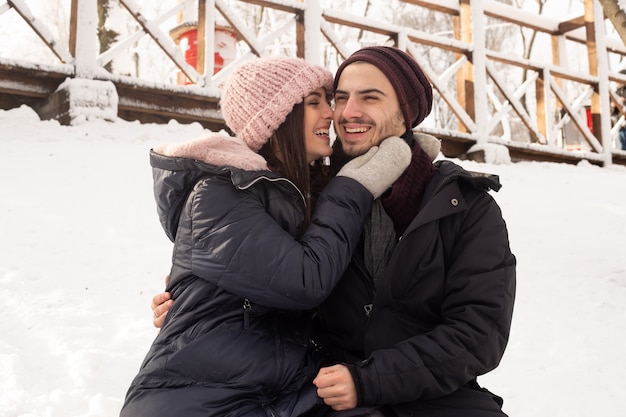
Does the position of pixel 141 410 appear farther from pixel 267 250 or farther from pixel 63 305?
pixel 63 305

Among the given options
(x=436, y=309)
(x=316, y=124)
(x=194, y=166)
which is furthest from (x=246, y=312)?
(x=316, y=124)

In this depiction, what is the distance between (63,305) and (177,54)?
3822 mm

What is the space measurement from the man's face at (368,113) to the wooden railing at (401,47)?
4515 mm

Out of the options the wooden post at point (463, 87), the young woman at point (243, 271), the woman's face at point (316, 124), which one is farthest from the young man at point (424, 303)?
the wooden post at point (463, 87)

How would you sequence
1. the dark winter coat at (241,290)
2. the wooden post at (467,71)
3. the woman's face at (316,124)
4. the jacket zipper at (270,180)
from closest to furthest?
the dark winter coat at (241,290)
the jacket zipper at (270,180)
the woman's face at (316,124)
the wooden post at (467,71)

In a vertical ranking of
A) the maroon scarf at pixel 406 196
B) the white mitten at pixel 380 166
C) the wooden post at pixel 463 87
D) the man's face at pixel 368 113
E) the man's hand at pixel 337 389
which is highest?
the wooden post at pixel 463 87

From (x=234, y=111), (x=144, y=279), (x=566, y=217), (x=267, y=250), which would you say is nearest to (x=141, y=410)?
(x=267, y=250)

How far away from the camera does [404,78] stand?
7.30ft

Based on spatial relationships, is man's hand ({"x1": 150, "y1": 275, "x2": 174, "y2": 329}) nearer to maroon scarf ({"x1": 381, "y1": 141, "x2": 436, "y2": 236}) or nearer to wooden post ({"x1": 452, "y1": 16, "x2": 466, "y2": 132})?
maroon scarf ({"x1": 381, "y1": 141, "x2": 436, "y2": 236})

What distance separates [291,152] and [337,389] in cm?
85

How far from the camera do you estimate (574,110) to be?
9.33 meters

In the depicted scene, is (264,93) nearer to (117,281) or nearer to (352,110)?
(352,110)

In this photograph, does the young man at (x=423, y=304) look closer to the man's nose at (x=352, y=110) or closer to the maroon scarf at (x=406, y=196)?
the maroon scarf at (x=406, y=196)

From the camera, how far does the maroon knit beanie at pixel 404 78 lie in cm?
220
